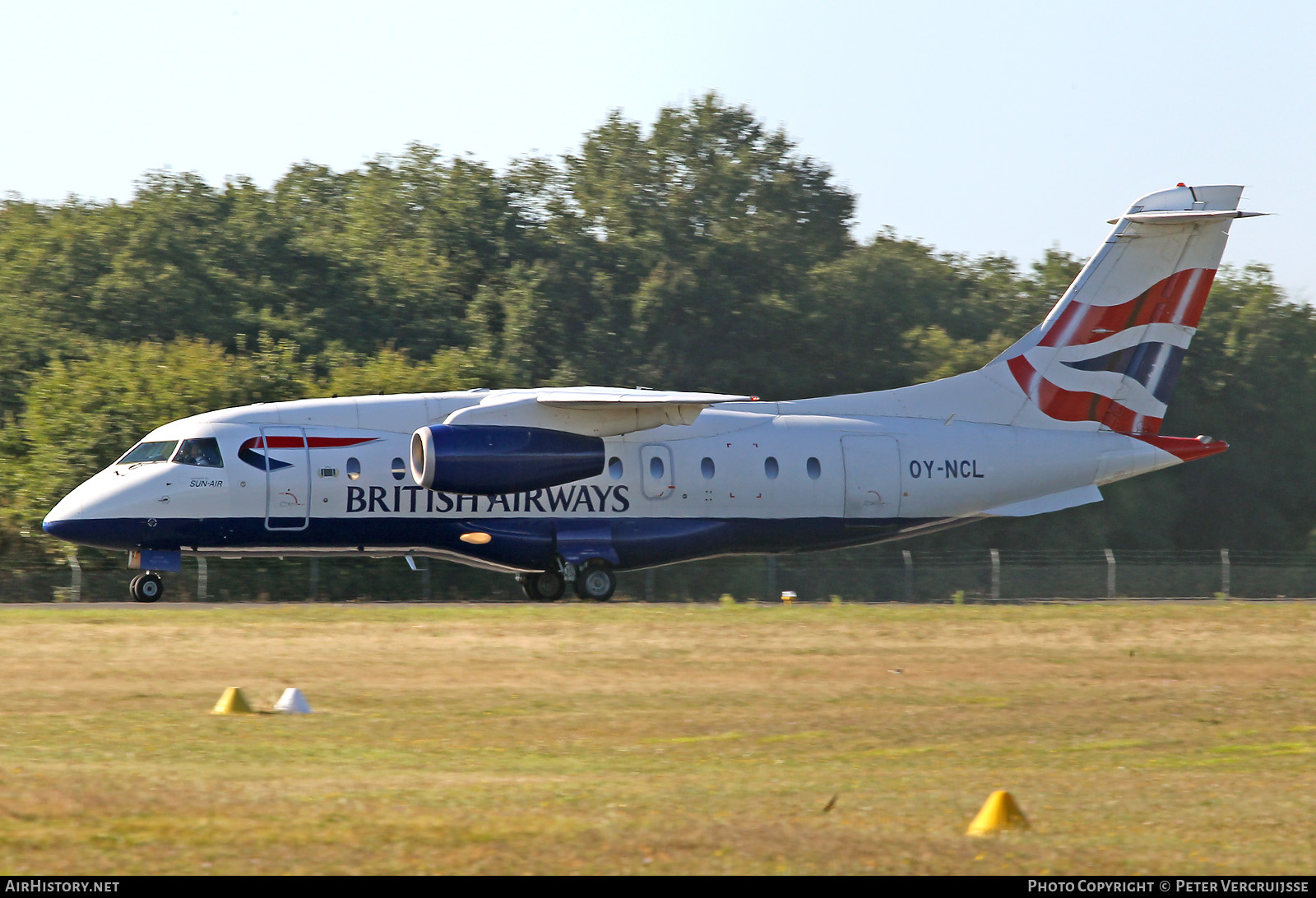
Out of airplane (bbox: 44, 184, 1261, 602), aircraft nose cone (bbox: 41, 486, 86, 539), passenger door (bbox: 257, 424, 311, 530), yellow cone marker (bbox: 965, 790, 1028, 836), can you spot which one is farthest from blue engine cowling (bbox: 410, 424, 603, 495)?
yellow cone marker (bbox: 965, 790, 1028, 836)

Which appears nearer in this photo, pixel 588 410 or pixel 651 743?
pixel 651 743

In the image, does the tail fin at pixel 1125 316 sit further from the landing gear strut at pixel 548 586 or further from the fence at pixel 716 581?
the landing gear strut at pixel 548 586

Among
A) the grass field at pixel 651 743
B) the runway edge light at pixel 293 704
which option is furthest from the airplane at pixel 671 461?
the runway edge light at pixel 293 704

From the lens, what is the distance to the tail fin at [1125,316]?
29.1 meters

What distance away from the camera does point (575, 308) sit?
146ft

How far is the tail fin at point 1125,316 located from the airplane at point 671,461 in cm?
4

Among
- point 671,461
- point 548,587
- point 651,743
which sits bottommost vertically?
point 651,743

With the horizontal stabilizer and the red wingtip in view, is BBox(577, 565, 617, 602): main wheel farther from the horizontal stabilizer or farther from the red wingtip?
the red wingtip

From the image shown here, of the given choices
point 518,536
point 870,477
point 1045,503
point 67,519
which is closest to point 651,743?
point 518,536

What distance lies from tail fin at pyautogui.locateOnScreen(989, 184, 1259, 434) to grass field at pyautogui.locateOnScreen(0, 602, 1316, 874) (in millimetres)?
7890

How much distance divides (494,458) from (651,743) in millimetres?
12609

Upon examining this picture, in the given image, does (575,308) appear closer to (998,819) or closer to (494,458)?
(494,458)

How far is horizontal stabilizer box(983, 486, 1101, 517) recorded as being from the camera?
28750 mm

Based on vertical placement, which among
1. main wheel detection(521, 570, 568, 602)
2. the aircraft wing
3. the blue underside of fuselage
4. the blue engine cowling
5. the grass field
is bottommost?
the grass field
